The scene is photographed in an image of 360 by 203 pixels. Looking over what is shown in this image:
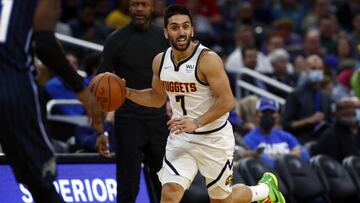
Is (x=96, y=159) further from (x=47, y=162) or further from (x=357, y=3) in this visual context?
(x=357, y=3)

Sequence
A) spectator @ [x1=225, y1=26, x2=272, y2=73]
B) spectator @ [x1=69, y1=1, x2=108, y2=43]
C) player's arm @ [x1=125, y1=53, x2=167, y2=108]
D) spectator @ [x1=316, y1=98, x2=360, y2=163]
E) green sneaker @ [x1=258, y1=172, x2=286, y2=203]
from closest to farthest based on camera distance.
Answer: player's arm @ [x1=125, y1=53, x2=167, y2=108] < green sneaker @ [x1=258, y1=172, x2=286, y2=203] < spectator @ [x1=316, y1=98, x2=360, y2=163] < spectator @ [x1=69, y1=1, x2=108, y2=43] < spectator @ [x1=225, y1=26, x2=272, y2=73]

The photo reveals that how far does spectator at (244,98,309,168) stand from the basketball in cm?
382

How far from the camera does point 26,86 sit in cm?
609

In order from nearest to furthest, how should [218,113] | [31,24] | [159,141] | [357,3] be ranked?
[31,24]
[218,113]
[159,141]
[357,3]

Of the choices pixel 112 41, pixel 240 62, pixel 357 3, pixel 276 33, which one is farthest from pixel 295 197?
pixel 357 3

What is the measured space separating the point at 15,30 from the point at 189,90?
2.42m

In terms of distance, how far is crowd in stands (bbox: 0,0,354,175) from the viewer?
12266 mm

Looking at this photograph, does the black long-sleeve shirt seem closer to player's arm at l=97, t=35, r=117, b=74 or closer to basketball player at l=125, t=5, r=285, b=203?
player's arm at l=97, t=35, r=117, b=74

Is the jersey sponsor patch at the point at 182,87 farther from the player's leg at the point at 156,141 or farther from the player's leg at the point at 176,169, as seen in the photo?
the player's leg at the point at 156,141

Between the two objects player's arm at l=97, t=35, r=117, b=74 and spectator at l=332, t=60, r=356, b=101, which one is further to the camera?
spectator at l=332, t=60, r=356, b=101

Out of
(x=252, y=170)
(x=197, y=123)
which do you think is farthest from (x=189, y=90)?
(x=252, y=170)

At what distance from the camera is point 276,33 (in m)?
17.1

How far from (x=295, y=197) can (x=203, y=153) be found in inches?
125

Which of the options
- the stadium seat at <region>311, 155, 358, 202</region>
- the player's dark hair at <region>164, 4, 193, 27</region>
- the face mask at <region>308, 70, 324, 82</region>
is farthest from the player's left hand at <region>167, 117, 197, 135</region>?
the face mask at <region>308, 70, 324, 82</region>
